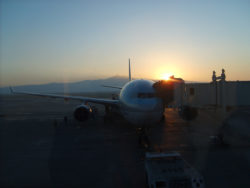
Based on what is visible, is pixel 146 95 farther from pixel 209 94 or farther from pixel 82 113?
pixel 82 113

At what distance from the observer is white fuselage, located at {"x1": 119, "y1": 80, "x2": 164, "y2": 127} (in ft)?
29.5

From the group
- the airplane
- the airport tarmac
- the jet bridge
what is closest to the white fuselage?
the airplane

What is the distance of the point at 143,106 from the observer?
898 cm

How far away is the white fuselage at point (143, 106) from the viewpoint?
353 inches

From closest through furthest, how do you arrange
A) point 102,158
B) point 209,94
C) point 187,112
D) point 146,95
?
1. point 102,158
2. point 146,95
3. point 209,94
4. point 187,112

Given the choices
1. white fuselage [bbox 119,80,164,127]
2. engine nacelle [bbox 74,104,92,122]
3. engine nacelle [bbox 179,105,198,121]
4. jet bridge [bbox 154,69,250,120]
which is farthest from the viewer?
engine nacelle [bbox 74,104,92,122]

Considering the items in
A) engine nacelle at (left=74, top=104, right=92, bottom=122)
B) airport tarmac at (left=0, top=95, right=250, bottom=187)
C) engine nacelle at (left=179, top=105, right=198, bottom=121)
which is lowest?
airport tarmac at (left=0, top=95, right=250, bottom=187)

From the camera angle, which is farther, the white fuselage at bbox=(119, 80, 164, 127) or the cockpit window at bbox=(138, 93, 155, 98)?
the cockpit window at bbox=(138, 93, 155, 98)

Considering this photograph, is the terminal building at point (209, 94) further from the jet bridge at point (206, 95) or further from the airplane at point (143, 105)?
the airplane at point (143, 105)

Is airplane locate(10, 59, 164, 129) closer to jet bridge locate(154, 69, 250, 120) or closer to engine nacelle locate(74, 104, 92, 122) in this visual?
jet bridge locate(154, 69, 250, 120)

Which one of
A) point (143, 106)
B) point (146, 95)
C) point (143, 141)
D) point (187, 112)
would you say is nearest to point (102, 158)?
point (143, 141)

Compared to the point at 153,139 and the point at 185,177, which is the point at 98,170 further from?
the point at 153,139

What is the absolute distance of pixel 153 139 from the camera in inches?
455

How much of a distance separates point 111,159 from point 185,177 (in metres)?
3.98
